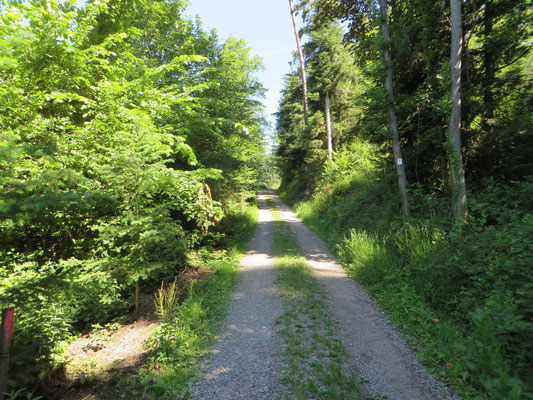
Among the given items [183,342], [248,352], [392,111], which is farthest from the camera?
[392,111]

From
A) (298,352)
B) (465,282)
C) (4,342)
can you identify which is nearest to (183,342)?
(298,352)

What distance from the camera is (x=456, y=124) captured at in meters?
6.06

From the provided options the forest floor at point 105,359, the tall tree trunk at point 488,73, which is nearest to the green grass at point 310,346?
the forest floor at point 105,359

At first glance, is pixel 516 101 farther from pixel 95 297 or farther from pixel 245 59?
pixel 95 297

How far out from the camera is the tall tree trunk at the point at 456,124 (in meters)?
5.88

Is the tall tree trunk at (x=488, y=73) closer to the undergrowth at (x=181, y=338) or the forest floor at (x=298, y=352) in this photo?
the forest floor at (x=298, y=352)

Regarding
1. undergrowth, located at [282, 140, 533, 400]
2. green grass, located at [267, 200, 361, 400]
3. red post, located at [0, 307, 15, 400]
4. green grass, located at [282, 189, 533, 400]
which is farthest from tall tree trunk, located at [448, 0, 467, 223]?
red post, located at [0, 307, 15, 400]

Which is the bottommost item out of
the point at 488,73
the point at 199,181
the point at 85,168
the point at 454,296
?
the point at 454,296

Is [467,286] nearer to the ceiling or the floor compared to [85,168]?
nearer to the floor

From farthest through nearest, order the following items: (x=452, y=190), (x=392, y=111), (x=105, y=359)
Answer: (x=392, y=111)
(x=452, y=190)
(x=105, y=359)

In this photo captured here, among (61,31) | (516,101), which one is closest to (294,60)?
(516,101)

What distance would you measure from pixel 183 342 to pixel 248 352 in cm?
109

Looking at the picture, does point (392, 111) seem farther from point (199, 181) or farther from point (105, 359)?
point (105, 359)

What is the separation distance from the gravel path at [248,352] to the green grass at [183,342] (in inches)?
8.0
